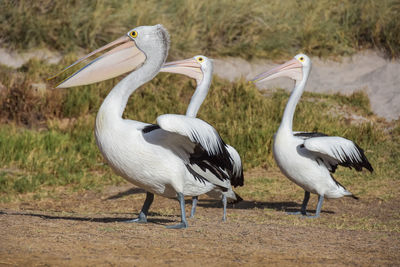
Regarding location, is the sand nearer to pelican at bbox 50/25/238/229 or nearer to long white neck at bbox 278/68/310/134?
long white neck at bbox 278/68/310/134

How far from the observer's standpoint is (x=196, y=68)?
6.94 metres

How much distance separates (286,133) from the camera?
609 centimetres

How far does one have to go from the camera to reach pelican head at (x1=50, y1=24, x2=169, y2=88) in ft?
16.1

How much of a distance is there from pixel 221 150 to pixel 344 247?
1.15m

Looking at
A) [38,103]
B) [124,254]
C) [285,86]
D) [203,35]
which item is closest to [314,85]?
[285,86]

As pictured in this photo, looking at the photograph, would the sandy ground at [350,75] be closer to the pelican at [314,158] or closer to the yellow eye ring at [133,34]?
the pelican at [314,158]

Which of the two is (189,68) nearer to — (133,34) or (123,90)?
(133,34)

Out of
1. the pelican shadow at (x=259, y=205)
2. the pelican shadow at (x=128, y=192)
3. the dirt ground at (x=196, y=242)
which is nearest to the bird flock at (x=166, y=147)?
the dirt ground at (x=196, y=242)

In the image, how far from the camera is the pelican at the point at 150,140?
14.4 ft

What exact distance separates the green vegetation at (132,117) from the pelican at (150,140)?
297 centimetres

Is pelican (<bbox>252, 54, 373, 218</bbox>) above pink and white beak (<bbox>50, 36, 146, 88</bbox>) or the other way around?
the other way around

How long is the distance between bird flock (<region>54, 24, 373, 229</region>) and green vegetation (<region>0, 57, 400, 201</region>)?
1968 mm

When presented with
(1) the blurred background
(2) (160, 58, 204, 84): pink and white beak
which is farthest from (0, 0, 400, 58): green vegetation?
(2) (160, 58, 204, 84): pink and white beak

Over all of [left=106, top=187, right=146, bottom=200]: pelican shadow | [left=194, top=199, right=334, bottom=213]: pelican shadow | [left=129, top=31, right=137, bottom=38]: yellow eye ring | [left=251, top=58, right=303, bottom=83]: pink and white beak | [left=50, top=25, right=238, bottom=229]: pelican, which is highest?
[left=129, top=31, right=137, bottom=38]: yellow eye ring
